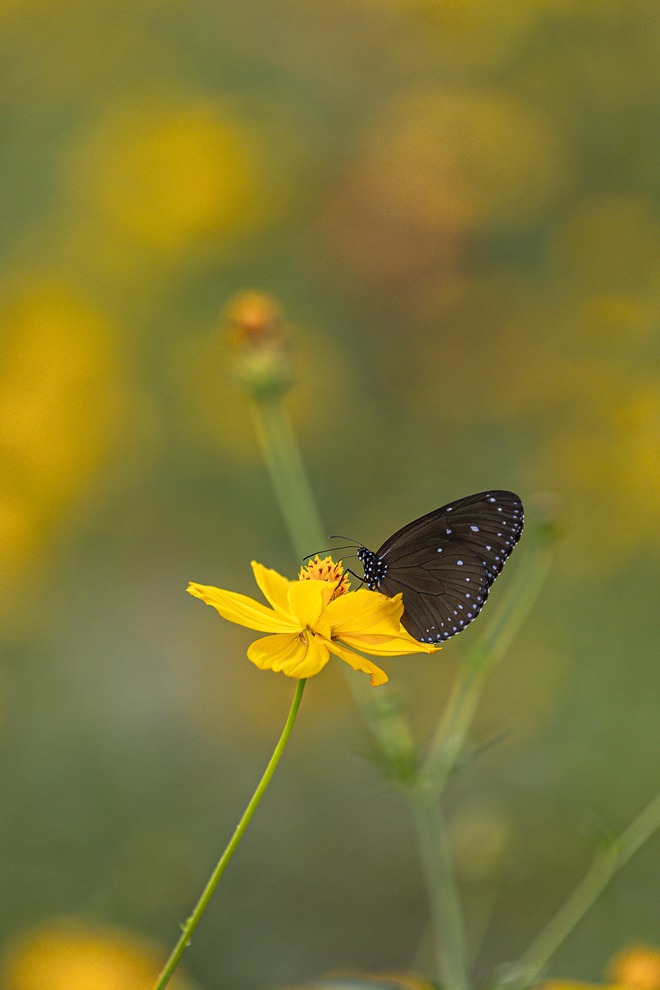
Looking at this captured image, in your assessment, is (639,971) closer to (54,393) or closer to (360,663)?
(360,663)

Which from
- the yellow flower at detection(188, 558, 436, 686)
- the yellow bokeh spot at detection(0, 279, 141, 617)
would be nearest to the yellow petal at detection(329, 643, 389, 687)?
the yellow flower at detection(188, 558, 436, 686)

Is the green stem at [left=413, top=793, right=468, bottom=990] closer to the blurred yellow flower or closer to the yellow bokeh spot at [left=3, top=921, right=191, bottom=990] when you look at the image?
the blurred yellow flower

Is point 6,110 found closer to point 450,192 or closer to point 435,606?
point 450,192

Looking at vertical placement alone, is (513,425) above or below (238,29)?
below

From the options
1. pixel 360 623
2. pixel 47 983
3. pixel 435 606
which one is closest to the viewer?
pixel 360 623

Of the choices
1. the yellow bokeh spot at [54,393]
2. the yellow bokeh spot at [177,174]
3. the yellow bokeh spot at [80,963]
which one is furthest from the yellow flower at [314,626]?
the yellow bokeh spot at [177,174]

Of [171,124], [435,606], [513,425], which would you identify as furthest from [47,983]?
[171,124]
